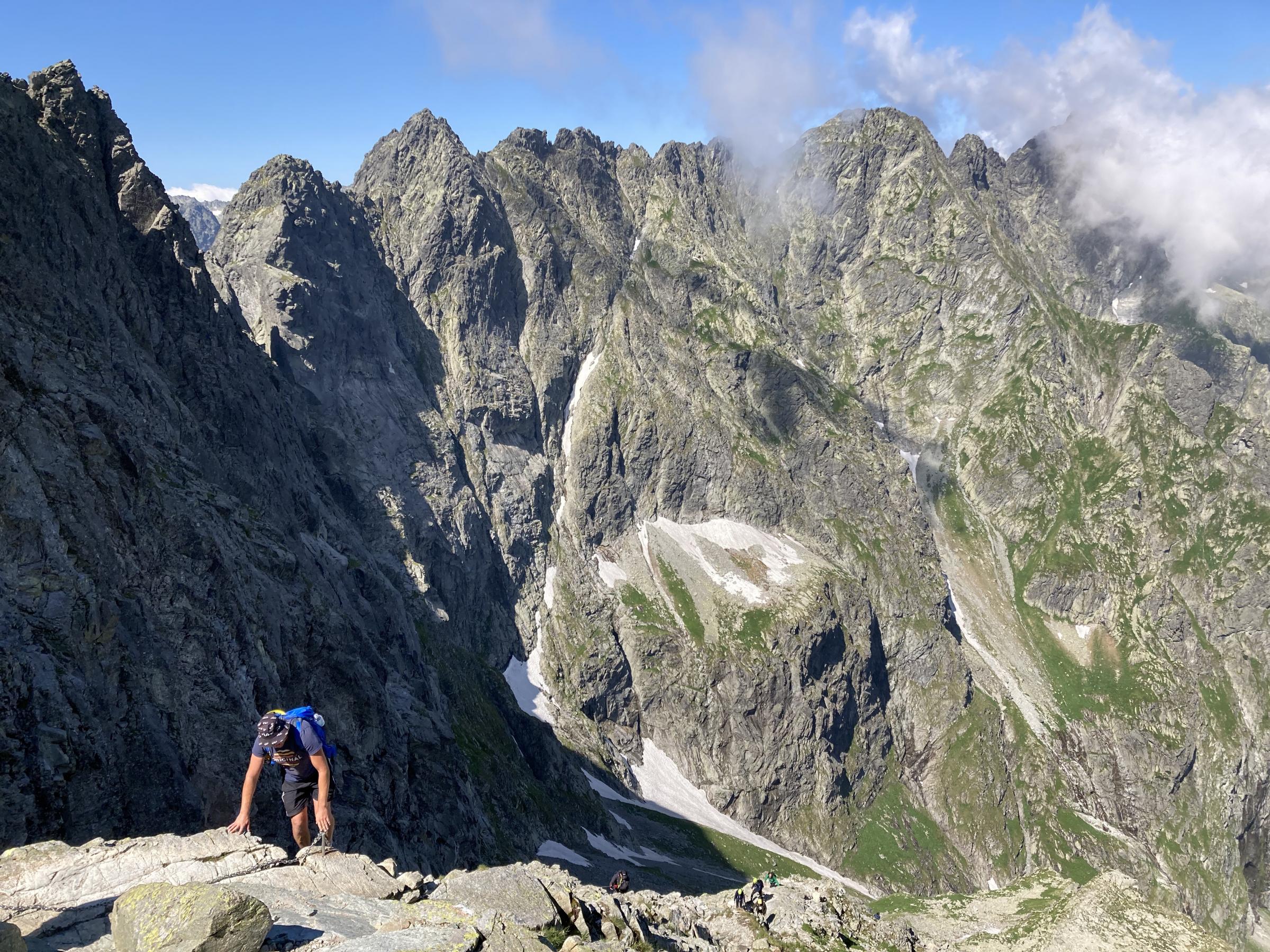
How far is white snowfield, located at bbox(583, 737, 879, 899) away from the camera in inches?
5374

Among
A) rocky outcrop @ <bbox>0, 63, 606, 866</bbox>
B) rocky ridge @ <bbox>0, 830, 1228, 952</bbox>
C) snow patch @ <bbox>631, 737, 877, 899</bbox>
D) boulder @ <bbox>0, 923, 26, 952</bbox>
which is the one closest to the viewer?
boulder @ <bbox>0, 923, 26, 952</bbox>

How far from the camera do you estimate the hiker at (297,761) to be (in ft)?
51.3

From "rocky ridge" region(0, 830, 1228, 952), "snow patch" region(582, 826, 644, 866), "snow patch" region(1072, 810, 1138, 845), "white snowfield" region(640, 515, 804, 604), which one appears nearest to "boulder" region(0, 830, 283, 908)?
"rocky ridge" region(0, 830, 1228, 952)

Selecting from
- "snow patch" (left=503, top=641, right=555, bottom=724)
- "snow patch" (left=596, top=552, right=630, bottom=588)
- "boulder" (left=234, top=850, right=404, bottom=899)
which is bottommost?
"snow patch" (left=503, top=641, right=555, bottom=724)

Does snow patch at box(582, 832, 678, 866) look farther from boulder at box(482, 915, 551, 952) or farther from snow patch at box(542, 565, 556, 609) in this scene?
boulder at box(482, 915, 551, 952)

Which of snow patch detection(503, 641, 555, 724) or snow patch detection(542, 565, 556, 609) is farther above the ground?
snow patch detection(542, 565, 556, 609)

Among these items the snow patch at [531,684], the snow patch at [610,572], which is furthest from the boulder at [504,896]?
the snow patch at [610,572]

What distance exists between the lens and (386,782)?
52.2 meters

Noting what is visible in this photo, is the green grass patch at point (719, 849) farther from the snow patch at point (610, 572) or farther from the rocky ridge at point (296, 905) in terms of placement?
the rocky ridge at point (296, 905)

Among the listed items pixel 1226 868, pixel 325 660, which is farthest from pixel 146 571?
Result: pixel 1226 868

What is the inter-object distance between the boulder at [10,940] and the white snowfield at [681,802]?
128271 millimetres

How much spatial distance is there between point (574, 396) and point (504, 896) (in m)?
180

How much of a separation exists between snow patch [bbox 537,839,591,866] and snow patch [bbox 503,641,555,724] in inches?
2054

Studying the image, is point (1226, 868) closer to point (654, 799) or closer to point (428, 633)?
point (654, 799)
